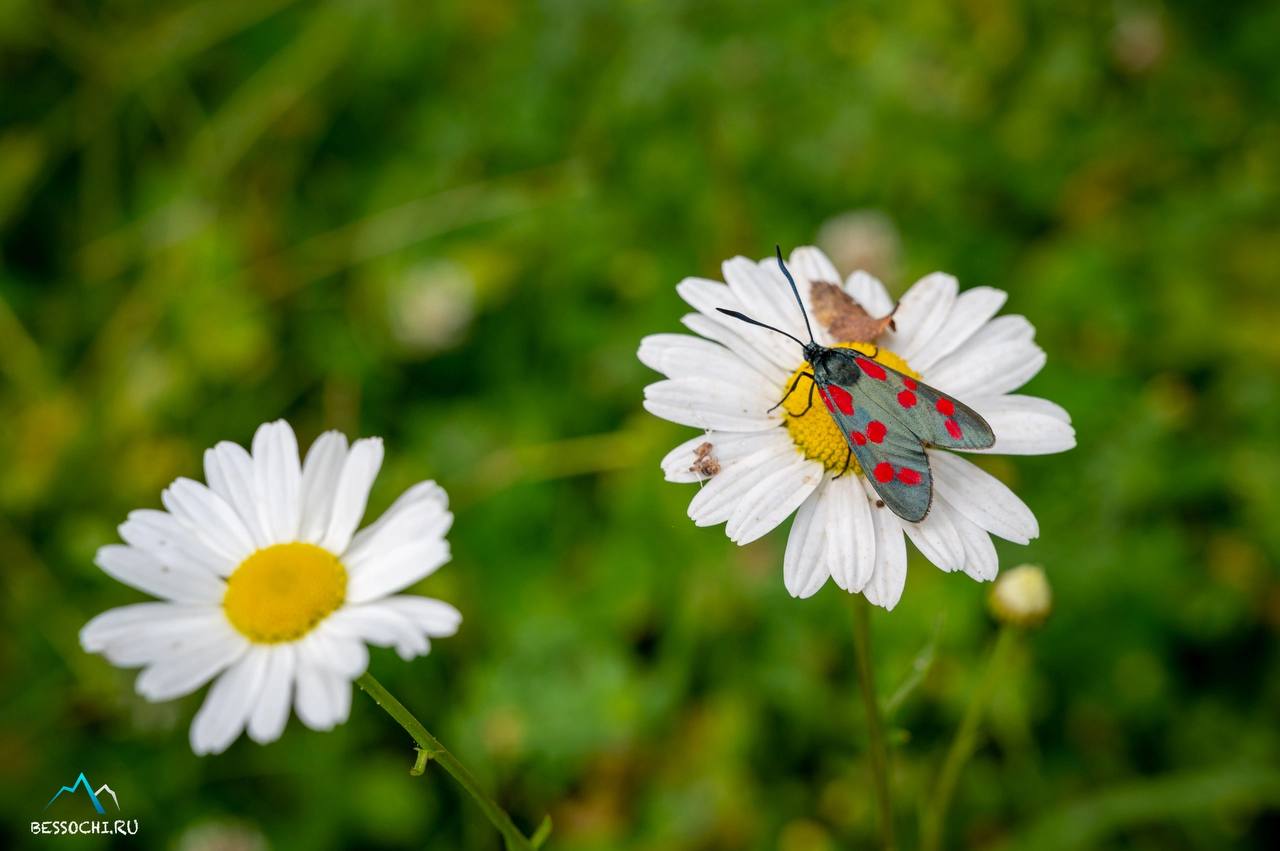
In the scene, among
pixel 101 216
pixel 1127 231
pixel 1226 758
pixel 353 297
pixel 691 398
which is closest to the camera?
pixel 691 398

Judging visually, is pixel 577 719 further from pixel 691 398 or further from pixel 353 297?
pixel 353 297

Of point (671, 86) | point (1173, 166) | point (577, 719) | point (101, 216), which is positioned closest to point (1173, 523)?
point (1173, 166)

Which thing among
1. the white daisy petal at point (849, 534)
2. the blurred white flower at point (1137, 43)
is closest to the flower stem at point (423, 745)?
the white daisy petal at point (849, 534)

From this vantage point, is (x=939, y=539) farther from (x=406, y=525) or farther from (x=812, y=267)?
(x=406, y=525)

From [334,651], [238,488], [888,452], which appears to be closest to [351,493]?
[238,488]

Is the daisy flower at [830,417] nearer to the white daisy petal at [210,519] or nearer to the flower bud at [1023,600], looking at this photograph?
the flower bud at [1023,600]

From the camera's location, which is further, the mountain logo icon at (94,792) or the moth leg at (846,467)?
the mountain logo icon at (94,792)

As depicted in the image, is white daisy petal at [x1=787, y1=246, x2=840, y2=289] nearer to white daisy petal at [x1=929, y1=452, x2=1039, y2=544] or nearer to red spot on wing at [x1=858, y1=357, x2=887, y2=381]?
red spot on wing at [x1=858, y1=357, x2=887, y2=381]
